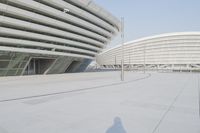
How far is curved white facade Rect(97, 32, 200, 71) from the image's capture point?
95562mm

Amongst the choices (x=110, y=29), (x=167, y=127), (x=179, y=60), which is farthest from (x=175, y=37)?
(x=167, y=127)

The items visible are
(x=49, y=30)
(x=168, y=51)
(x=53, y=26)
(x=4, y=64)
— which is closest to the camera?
(x=4, y=64)

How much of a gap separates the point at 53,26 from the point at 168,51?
81.2m

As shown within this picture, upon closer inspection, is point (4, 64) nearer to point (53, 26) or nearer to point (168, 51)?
point (53, 26)

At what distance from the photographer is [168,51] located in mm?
100500

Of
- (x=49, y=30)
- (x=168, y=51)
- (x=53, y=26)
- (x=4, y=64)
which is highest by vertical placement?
(x=53, y=26)

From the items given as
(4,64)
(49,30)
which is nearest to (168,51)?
(49,30)

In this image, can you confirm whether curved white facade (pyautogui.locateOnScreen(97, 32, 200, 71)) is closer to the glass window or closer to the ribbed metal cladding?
the ribbed metal cladding

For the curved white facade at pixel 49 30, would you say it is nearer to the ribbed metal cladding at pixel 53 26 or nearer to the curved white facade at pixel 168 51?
the ribbed metal cladding at pixel 53 26

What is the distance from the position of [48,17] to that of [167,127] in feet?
86.3

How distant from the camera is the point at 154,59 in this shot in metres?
106

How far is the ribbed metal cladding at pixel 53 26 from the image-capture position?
2497 centimetres

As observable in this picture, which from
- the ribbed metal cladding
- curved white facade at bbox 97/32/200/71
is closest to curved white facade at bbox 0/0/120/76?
the ribbed metal cladding

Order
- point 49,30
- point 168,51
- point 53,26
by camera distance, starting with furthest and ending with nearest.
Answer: point 168,51, point 53,26, point 49,30
